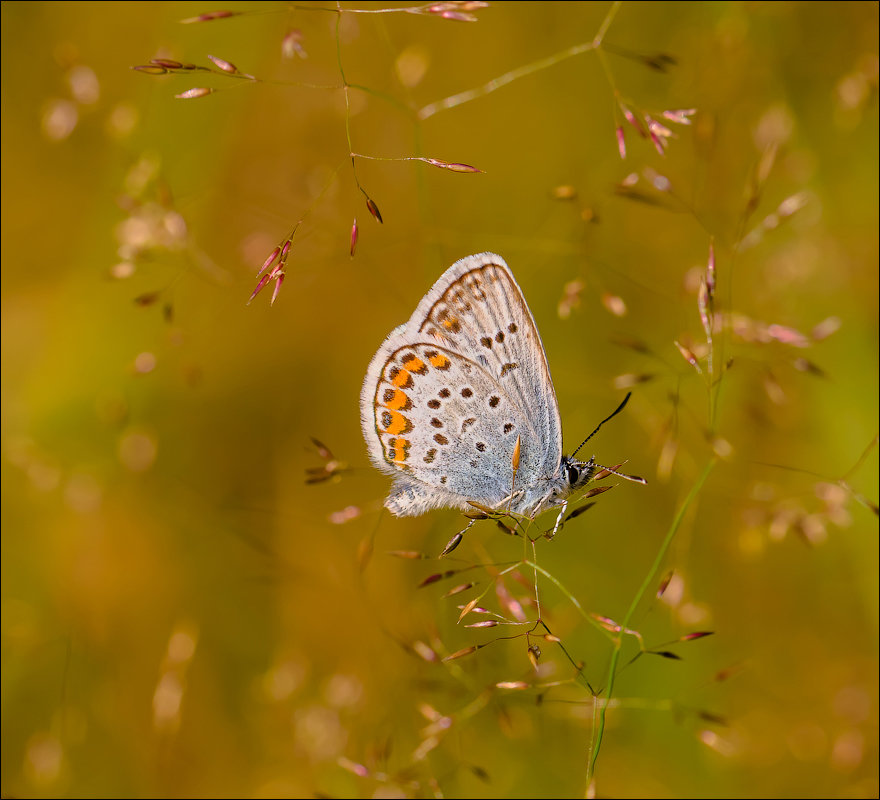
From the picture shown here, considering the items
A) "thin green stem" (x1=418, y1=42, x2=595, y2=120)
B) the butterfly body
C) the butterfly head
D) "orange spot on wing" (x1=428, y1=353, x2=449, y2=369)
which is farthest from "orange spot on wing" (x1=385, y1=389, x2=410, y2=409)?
"thin green stem" (x1=418, y1=42, x2=595, y2=120)

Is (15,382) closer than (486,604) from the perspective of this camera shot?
No

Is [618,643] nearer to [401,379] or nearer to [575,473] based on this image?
[575,473]

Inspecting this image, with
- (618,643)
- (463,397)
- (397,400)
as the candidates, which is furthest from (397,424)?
(618,643)

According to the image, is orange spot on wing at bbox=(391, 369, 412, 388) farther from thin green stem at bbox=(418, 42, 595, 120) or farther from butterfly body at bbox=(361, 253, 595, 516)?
thin green stem at bbox=(418, 42, 595, 120)

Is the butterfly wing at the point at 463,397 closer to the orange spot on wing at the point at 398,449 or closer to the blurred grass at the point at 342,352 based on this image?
the orange spot on wing at the point at 398,449

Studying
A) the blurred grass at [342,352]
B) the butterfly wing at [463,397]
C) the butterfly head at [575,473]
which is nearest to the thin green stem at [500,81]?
the blurred grass at [342,352]

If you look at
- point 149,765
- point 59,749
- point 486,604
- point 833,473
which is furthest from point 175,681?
point 833,473

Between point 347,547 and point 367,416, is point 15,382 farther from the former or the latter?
point 367,416

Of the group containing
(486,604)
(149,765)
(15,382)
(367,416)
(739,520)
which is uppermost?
(367,416)
